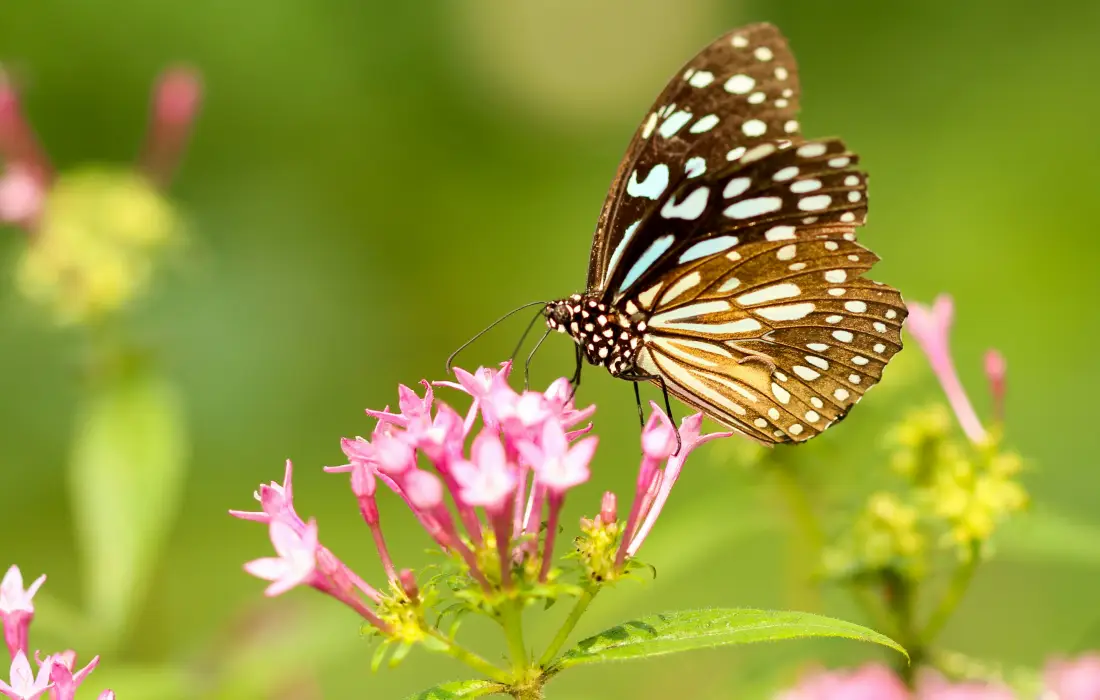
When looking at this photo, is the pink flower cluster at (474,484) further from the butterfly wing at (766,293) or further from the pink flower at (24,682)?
the butterfly wing at (766,293)

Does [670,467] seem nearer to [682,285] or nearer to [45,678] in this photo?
[682,285]

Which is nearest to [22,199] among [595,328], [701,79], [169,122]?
[169,122]

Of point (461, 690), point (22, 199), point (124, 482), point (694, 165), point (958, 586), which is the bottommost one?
point (958, 586)

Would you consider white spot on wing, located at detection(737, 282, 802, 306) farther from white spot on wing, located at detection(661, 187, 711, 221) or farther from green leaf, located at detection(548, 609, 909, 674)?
green leaf, located at detection(548, 609, 909, 674)

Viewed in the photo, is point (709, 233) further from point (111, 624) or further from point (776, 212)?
point (111, 624)

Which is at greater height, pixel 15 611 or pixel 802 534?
pixel 15 611

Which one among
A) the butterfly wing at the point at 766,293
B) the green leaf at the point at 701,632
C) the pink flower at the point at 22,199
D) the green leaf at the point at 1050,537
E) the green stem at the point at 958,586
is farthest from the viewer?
the pink flower at the point at 22,199

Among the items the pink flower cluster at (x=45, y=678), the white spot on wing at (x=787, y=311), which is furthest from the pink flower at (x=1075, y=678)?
the pink flower cluster at (x=45, y=678)
